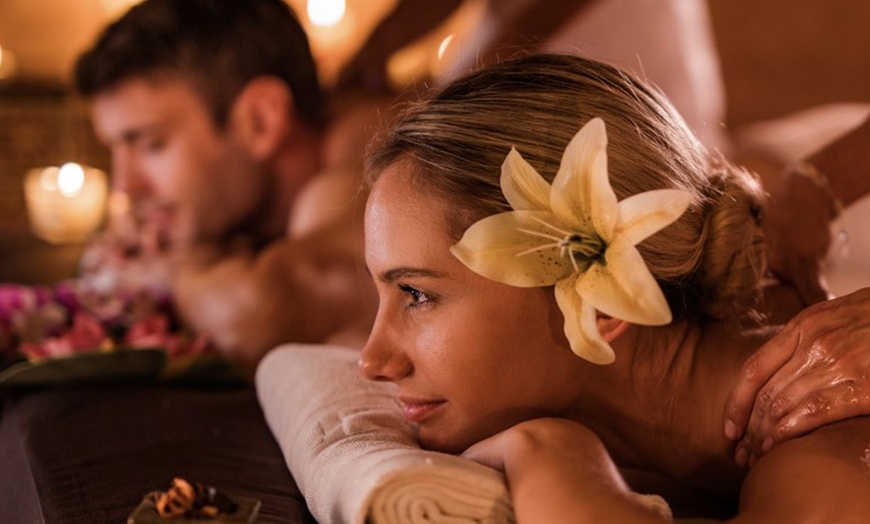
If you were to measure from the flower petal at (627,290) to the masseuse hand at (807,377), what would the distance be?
0.18 meters

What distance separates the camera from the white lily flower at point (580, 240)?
0.92 metres

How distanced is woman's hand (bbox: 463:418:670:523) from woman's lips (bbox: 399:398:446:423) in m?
0.10

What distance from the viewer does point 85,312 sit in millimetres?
2092

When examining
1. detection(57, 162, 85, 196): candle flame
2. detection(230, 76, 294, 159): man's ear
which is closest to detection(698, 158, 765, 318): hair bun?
detection(230, 76, 294, 159): man's ear

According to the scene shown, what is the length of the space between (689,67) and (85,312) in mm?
1592

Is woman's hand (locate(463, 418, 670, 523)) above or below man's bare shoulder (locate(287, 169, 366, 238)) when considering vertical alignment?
below

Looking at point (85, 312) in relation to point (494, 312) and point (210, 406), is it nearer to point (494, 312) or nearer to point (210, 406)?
point (210, 406)

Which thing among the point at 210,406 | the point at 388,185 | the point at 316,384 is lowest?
the point at 210,406

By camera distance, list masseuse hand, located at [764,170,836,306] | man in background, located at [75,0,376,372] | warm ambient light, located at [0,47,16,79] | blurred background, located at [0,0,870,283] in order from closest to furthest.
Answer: masseuse hand, located at [764,170,836,306] < man in background, located at [75,0,376,372] < blurred background, located at [0,0,870,283] < warm ambient light, located at [0,47,16,79]

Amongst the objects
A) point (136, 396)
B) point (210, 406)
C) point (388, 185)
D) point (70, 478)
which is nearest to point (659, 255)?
point (388, 185)

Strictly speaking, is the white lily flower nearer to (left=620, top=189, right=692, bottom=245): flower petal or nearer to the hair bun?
(left=620, top=189, right=692, bottom=245): flower petal

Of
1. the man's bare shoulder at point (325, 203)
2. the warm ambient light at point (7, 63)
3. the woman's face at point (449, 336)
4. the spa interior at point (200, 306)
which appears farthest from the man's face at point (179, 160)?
the warm ambient light at point (7, 63)

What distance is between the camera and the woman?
92cm

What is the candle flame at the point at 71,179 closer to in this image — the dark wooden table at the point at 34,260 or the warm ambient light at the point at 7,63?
the dark wooden table at the point at 34,260
